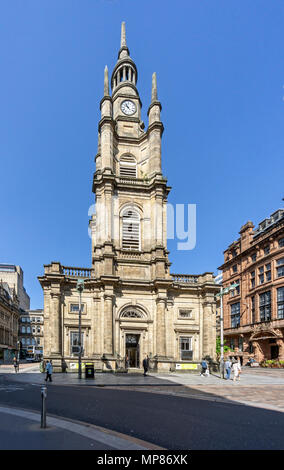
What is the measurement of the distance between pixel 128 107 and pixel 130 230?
53.8 feet

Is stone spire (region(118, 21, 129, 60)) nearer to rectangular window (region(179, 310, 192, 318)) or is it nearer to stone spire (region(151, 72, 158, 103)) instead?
stone spire (region(151, 72, 158, 103))

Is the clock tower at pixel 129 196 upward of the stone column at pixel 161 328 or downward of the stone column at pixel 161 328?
upward

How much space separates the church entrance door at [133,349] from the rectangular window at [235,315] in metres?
37.5

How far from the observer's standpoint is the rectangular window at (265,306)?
5569 centimetres

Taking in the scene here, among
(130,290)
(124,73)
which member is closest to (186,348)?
(130,290)

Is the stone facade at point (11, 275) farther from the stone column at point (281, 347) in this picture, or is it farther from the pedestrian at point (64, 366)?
the pedestrian at point (64, 366)

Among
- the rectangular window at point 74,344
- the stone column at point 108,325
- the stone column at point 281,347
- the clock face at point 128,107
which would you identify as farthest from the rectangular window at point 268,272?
the rectangular window at point 74,344

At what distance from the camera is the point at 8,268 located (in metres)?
124

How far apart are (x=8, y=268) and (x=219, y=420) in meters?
123

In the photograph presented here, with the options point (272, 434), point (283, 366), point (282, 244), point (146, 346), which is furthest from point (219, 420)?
point (282, 244)

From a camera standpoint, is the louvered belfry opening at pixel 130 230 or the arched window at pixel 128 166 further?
the arched window at pixel 128 166

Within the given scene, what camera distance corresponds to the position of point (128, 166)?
4122 cm
